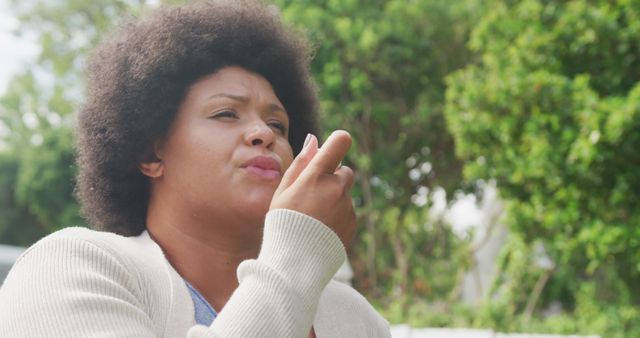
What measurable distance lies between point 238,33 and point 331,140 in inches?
32.6

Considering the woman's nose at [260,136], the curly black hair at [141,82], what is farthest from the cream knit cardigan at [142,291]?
the curly black hair at [141,82]

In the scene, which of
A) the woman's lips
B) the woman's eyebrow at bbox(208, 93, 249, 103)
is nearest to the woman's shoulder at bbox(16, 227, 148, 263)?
the woman's lips

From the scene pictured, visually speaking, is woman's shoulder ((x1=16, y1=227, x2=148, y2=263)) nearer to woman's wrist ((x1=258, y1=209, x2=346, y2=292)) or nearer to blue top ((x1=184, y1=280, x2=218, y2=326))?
blue top ((x1=184, y1=280, x2=218, y2=326))

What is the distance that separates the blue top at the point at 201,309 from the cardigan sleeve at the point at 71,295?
157mm

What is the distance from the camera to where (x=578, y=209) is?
25.2 feet

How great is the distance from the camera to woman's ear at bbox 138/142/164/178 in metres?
1.96

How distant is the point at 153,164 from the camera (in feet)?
6.53

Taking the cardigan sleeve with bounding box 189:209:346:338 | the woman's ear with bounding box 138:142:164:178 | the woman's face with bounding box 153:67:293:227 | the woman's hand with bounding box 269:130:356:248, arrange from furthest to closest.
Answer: the woman's ear with bounding box 138:142:164:178
the woman's face with bounding box 153:67:293:227
the woman's hand with bounding box 269:130:356:248
the cardigan sleeve with bounding box 189:209:346:338

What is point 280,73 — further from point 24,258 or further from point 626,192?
point 626,192

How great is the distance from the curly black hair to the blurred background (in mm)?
277

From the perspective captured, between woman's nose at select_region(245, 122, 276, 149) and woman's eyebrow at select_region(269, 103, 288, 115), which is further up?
woman's eyebrow at select_region(269, 103, 288, 115)

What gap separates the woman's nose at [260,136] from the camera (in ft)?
5.84

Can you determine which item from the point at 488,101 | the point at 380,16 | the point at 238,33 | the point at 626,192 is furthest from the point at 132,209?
the point at 380,16

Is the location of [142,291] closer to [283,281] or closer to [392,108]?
[283,281]
